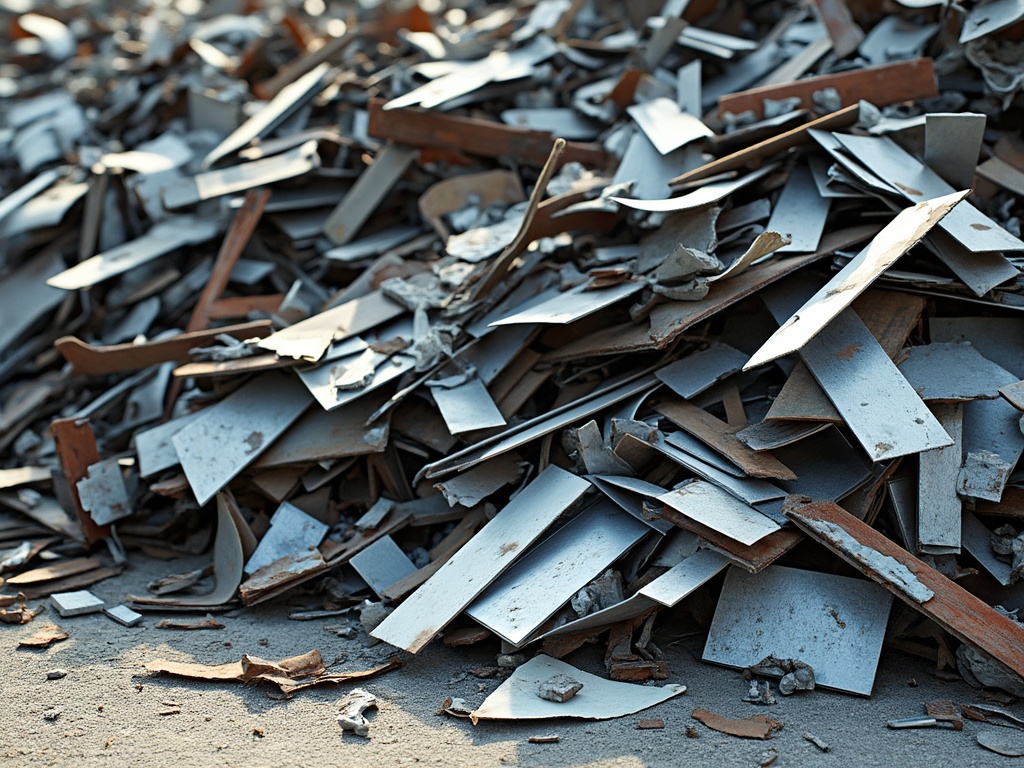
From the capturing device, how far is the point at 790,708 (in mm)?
2633

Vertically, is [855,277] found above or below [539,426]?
above

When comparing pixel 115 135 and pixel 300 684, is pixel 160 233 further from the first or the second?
pixel 300 684

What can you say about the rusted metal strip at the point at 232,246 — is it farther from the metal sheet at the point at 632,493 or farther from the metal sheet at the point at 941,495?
the metal sheet at the point at 941,495

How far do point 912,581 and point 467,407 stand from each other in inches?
63.1

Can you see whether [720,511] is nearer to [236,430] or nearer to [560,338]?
[560,338]

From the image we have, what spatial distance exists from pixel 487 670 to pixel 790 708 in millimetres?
897

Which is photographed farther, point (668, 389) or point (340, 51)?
point (340, 51)

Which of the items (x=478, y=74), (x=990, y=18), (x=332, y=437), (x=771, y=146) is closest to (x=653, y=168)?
(x=771, y=146)

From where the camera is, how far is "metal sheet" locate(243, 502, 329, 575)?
3.51 m

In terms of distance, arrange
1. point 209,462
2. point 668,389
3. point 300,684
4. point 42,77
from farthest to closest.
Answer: point 42,77 → point 209,462 → point 668,389 → point 300,684

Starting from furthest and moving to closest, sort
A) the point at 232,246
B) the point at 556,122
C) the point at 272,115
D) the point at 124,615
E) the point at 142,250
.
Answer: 1. the point at 272,115
2. the point at 556,122
3. the point at 142,250
4. the point at 232,246
5. the point at 124,615

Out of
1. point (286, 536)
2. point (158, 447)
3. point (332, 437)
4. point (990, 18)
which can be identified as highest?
point (990, 18)

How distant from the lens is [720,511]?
111 inches

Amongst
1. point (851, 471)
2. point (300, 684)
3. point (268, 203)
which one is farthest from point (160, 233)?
point (851, 471)
